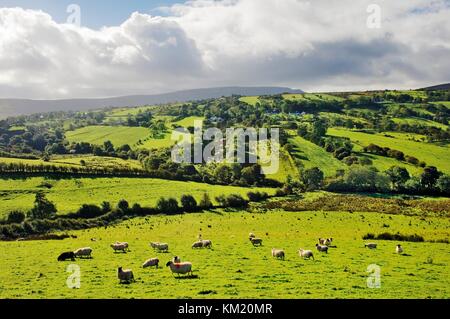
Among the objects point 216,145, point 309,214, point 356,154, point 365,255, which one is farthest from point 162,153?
point 365,255

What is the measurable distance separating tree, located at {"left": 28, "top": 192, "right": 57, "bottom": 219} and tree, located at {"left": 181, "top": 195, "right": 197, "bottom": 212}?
2193 centimetres

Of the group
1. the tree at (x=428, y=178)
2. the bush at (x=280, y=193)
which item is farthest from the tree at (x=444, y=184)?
the bush at (x=280, y=193)

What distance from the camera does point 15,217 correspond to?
6612 centimetres

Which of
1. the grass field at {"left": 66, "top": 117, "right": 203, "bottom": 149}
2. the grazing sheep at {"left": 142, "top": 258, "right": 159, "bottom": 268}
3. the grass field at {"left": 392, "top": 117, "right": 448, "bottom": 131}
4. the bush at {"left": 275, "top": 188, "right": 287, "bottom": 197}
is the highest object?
the grass field at {"left": 392, "top": 117, "right": 448, "bottom": 131}

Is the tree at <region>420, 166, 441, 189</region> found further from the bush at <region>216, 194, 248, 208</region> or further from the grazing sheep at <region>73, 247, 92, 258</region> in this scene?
the grazing sheep at <region>73, 247, 92, 258</region>

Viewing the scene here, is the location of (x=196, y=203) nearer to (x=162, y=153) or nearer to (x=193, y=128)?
(x=162, y=153)

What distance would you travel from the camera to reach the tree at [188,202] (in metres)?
76.6

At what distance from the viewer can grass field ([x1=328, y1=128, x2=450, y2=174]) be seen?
422 feet

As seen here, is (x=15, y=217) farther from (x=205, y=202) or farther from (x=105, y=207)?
(x=205, y=202)

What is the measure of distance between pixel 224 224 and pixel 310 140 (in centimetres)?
9379

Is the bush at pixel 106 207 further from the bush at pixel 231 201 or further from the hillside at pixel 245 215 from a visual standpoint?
the bush at pixel 231 201

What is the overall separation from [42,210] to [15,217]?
4130 millimetres

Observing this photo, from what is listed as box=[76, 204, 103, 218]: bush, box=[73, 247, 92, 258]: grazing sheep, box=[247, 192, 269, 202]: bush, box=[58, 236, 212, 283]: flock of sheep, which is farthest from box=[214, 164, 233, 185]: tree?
box=[73, 247, 92, 258]: grazing sheep

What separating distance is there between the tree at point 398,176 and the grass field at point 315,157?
14300 millimetres
